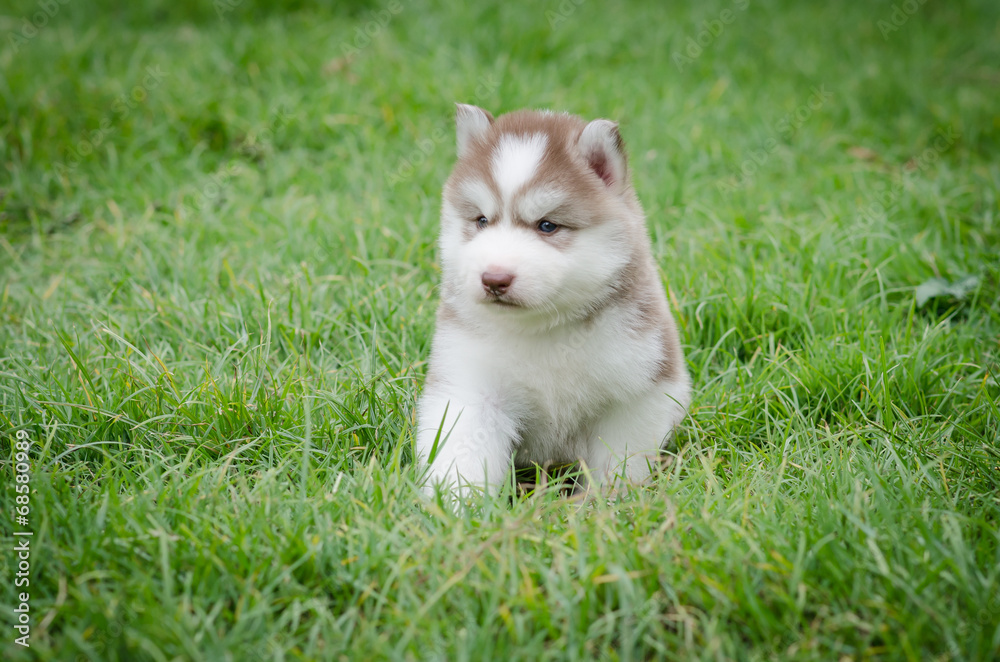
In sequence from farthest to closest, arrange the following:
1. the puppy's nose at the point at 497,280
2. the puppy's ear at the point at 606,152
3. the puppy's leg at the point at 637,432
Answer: the puppy's leg at the point at 637,432
the puppy's ear at the point at 606,152
the puppy's nose at the point at 497,280

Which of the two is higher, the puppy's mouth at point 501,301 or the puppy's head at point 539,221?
the puppy's head at point 539,221

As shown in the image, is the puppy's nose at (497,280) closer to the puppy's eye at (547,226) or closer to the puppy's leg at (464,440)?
the puppy's eye at (547,226)

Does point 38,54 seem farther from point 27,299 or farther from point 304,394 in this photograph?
point 304,394

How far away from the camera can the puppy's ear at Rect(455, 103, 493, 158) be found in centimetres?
307

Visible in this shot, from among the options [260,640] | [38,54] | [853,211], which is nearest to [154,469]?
[260,640]

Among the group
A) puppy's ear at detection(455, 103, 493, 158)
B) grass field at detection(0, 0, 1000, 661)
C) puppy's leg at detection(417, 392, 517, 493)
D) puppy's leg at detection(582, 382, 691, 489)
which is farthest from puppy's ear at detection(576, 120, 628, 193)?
grass field at detection(0, 0, 1000, 661)

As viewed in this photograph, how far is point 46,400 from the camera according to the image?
324cm

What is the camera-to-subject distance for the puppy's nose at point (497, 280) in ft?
8.56

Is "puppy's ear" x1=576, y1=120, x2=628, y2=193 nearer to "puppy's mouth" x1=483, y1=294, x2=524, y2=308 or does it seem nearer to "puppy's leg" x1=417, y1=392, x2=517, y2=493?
"puppy's mouth" x1=483, y1=294, x2=524, y2=308

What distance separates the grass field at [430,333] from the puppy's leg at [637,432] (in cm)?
16

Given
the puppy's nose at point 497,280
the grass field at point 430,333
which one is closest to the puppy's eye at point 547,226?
the puppy's nose at point 497,280

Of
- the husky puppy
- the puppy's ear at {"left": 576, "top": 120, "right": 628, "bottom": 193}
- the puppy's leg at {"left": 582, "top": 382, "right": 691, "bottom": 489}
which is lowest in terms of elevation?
the puppy's leg at {"left": 582, "top": 382, "right": 691, "bottom": 489}

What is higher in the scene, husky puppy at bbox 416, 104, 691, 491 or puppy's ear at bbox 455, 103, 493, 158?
puppy's ear at bbox 455, 103, 493, 158

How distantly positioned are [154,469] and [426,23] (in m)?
5.98
